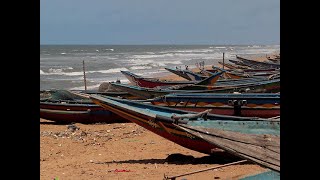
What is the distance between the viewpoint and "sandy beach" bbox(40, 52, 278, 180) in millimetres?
6371

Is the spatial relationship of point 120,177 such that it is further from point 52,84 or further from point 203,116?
point 52,84

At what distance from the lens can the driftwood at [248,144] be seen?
3.70m

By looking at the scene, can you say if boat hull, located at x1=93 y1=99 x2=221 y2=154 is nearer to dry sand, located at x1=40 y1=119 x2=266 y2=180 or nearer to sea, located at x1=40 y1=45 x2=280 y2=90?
dry sand, located at x1=40 y1=119 x2=266 y2=180

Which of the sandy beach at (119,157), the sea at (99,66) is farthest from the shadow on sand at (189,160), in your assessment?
the sea at (99,66)

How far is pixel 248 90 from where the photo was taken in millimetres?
11820

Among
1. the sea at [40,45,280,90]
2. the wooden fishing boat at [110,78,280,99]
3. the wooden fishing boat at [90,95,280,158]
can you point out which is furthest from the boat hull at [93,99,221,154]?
the sea at [40,45,280,90]

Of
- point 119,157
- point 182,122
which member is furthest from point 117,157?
point 182,122

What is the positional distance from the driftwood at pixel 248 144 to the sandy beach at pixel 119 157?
4.90 ft

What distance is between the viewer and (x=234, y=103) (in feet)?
31.1

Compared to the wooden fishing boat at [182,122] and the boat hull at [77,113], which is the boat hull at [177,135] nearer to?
the wooden fishing boat at [182,122]

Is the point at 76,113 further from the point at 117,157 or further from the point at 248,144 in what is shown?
the point at 248,144
